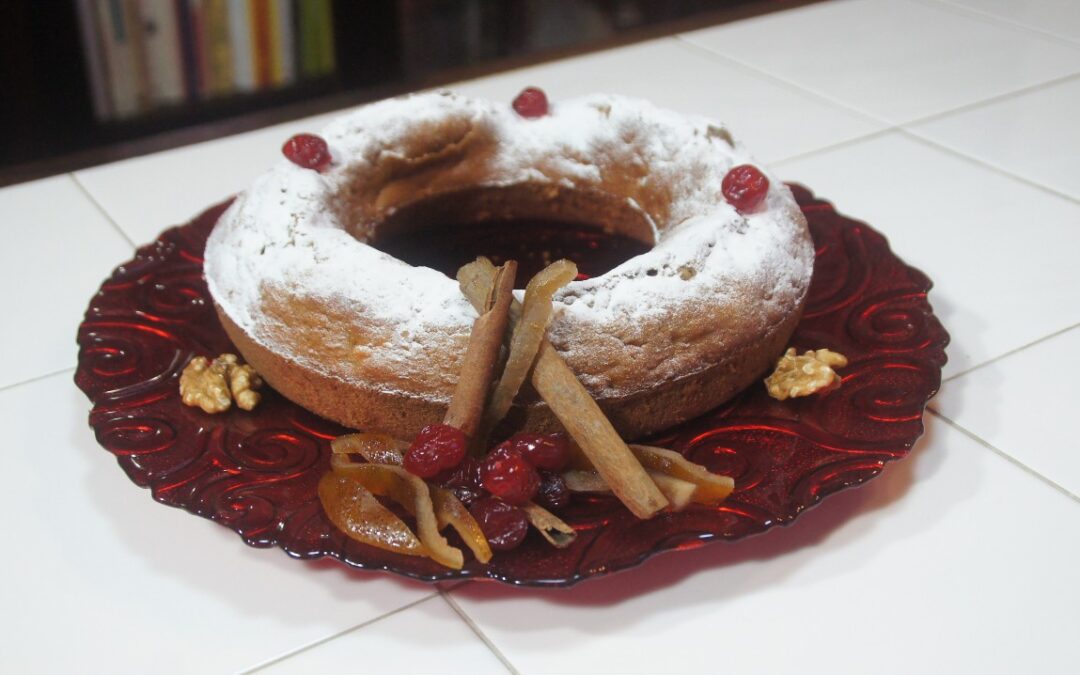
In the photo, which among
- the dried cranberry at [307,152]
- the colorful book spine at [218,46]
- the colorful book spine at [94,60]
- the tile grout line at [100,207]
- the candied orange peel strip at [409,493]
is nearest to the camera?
the candied orange peel strip at [409,493]

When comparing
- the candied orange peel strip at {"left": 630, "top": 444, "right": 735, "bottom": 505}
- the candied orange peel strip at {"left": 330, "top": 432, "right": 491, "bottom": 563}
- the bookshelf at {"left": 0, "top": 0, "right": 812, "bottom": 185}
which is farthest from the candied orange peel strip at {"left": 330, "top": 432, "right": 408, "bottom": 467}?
the bookshelf at {"left": 0, "top": 0, "right": 812, "bottom": 185}

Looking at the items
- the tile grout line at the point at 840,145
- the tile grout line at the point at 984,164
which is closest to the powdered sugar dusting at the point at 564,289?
the tile grout line at the point at 840,145

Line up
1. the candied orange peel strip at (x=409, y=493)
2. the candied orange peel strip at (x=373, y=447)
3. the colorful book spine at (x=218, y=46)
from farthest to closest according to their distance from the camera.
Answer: the colorful book spine at (x=218, y=46), the candied orange peel strip at (x=373, y=447), the candied orange peel strip at (x=409, y=493)

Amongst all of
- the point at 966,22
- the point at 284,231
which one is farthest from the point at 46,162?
the point at 966,22

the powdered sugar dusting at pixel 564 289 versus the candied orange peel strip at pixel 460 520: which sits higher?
the powdered sugar dusting at pixel 564 289

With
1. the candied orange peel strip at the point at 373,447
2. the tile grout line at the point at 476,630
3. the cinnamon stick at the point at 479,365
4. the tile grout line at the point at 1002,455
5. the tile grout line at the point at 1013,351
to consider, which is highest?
the cinnamon stick at the point at 479,365

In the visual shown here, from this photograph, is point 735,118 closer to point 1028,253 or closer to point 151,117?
point 1028,253

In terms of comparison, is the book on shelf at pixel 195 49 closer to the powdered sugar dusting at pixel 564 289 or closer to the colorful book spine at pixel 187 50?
the colorful book spine at pixel 187 50
